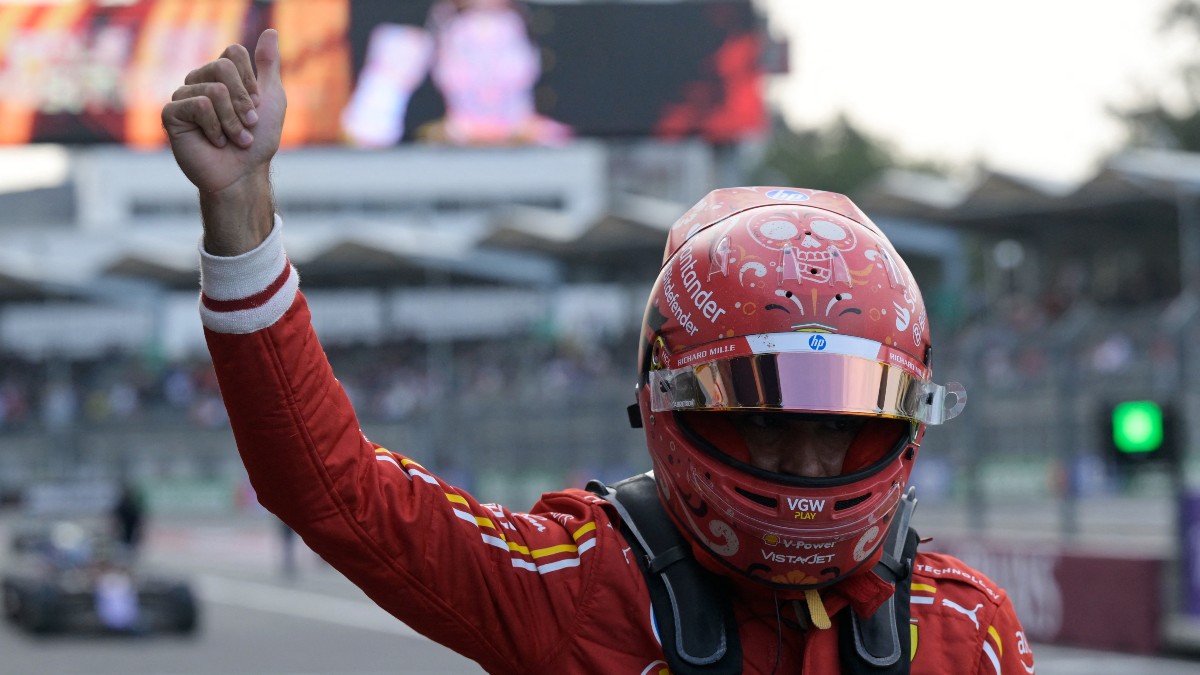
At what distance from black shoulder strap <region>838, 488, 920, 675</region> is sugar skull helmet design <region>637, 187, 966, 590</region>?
61 millimetres

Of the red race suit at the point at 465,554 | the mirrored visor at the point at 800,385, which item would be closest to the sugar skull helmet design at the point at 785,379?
the mirrored visor at the point at 800,385

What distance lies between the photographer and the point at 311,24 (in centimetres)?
3098

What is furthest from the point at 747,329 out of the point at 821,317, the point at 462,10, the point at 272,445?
the point at 462,10

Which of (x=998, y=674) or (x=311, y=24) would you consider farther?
(x=311, y=24)

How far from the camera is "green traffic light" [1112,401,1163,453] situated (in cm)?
1248

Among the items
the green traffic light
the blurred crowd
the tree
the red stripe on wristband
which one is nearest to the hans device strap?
the red stripe on wristband

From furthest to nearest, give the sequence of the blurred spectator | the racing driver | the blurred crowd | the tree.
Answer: the tree → the blurred crowd → the blurred spectator → the racing driver

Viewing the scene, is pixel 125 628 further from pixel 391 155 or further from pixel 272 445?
pixel 391 155

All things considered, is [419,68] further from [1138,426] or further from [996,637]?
[996,637]

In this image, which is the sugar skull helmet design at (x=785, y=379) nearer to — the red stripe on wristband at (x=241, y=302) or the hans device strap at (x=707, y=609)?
the hans device strap at (x=707, y=609)

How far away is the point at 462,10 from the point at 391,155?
25067mm

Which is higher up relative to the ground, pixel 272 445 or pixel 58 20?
pixel 58 20

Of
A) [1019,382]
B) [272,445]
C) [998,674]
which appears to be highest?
[272,445]

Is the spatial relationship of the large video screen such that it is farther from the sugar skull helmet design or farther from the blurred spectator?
the sugar skull helmet design
